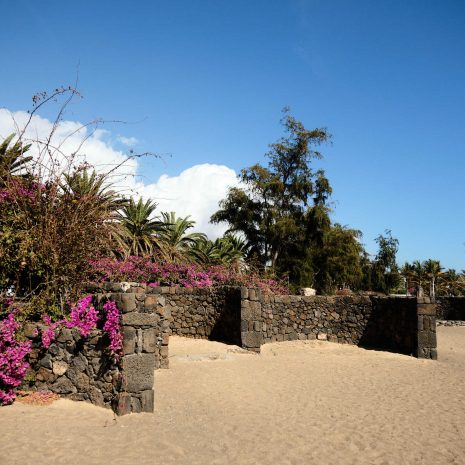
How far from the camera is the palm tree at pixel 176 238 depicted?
70.0 feet

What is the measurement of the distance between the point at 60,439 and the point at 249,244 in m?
25.3

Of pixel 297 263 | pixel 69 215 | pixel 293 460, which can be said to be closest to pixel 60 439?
pixel 293 460

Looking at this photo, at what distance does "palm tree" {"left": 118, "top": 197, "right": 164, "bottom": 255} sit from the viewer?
20.4m

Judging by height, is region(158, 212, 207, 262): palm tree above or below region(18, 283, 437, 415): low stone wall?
above

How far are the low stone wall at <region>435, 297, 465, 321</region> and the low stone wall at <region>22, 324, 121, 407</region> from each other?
28.4m

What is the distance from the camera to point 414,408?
795 cm

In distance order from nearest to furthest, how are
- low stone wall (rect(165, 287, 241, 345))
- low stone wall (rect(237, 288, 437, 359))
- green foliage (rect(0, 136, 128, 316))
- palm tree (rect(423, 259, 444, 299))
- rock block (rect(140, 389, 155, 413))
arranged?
rock block (rect(140, 389, 155, 413)) < green foliage (rect(0, 136, 128, 316)) < low stone wall (rect(237, 288, 437, 359)) < low stone wall (rect(165, 287, 241, 345)) < palm tree (rect(423, 259, 444, 299))

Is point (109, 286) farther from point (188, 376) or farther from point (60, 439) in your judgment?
point (60, 439)

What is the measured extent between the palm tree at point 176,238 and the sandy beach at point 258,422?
407 inches

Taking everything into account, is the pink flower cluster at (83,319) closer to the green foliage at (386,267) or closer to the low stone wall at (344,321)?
the low stone wall at (344,321)

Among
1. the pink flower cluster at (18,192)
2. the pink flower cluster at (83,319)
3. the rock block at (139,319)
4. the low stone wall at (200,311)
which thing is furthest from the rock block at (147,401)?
the low stone wall at (200,311)

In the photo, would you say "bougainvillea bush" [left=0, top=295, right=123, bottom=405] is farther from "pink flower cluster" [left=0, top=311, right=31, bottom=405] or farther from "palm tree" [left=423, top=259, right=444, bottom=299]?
"palm tree" [left=423, top=259, right=444, bottom=299]

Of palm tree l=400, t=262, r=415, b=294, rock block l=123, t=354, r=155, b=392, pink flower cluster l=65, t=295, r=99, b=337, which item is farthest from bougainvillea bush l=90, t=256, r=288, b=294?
palm tree l=400, t=262, r=415, b=294

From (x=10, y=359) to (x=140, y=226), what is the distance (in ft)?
48.1
